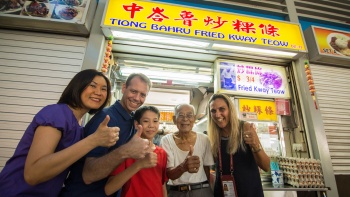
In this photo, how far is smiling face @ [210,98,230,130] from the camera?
235 centimetres

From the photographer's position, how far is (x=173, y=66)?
3.95 metres

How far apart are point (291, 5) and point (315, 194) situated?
4.54 meters

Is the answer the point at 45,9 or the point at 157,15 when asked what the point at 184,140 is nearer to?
the point at 157,15

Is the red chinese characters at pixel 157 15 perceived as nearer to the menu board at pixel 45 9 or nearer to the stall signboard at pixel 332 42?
the menu board at pixel 45 9

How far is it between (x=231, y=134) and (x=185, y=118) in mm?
680

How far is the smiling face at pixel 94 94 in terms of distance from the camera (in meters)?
1.50

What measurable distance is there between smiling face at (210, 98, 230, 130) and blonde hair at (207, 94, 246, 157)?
0.18 feet

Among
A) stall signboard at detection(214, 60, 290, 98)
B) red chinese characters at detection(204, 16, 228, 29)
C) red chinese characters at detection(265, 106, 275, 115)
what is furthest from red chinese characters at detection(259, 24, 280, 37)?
red chinese characters at detection(265, 106, 275, 115)

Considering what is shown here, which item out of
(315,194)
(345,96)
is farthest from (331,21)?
(315,194)

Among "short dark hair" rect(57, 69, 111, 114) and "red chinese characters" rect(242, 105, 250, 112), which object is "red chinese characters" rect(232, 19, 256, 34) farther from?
"short dark hair" rect(57, 69, 111, 114)

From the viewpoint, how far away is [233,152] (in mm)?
2186

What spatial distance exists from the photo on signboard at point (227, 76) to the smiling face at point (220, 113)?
3.45ft

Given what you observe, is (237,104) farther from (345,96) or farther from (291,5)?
(291,5)

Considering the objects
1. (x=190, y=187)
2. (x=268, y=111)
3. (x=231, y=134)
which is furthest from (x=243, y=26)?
(x=190, y=187)
